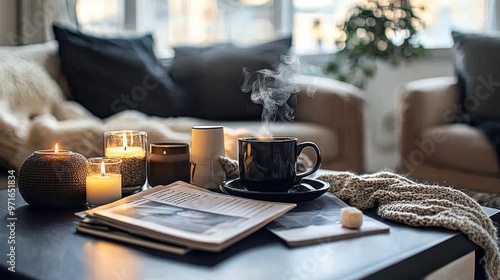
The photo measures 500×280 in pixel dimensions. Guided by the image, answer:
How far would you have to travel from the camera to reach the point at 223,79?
8.61 ft

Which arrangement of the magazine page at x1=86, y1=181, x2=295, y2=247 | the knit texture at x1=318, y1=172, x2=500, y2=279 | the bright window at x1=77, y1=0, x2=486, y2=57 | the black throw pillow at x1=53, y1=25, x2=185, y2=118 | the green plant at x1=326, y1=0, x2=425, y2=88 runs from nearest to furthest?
1. the magazine page at x1=86, y1=181, x2=295, y2=247
2. the knit texture at x1=318, y1=172, x2=500, y2=279
3. the black throw pillow at x1=53, y1=25, x2=185, y2=118
4. the green plant at x1=326, y1=0, x2=425, y2=88
5. the bright window at x1=77, y1=0, x2=486, y2=57

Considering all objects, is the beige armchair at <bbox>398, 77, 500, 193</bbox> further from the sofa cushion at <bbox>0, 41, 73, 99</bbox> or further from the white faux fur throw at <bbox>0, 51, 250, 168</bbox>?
the sofa cushion at <bbox>0, 41, 73, 99</bbox>

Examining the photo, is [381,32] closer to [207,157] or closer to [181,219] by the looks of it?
[207,157]

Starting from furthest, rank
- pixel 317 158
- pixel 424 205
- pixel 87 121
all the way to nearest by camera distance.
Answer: pixel 87 121 < pixel 317 158 < pixel 424 205

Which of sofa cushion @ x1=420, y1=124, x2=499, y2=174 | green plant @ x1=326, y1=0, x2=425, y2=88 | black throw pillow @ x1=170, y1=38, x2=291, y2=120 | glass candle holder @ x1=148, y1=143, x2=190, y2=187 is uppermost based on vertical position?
green plant @ x1=326, y1=0, x2=425, y2=88

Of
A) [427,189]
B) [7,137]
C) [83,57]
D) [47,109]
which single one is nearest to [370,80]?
[83,57]

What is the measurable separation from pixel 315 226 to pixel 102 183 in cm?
40

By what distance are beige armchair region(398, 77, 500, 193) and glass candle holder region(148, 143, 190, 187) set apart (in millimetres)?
1350

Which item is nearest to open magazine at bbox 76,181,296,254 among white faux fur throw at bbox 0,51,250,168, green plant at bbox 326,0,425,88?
white faux fur throw at bbox 0,51,250,168

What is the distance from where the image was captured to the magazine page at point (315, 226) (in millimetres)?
839

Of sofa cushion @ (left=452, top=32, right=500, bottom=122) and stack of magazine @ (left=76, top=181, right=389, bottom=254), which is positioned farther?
sofa cushion @ (left=452, top=32, right=500, bottom=122)

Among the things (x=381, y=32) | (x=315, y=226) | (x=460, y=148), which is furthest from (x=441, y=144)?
(x=315, y=226)

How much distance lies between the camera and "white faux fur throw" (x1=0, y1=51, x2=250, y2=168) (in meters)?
1.72

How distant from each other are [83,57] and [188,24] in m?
1.21
